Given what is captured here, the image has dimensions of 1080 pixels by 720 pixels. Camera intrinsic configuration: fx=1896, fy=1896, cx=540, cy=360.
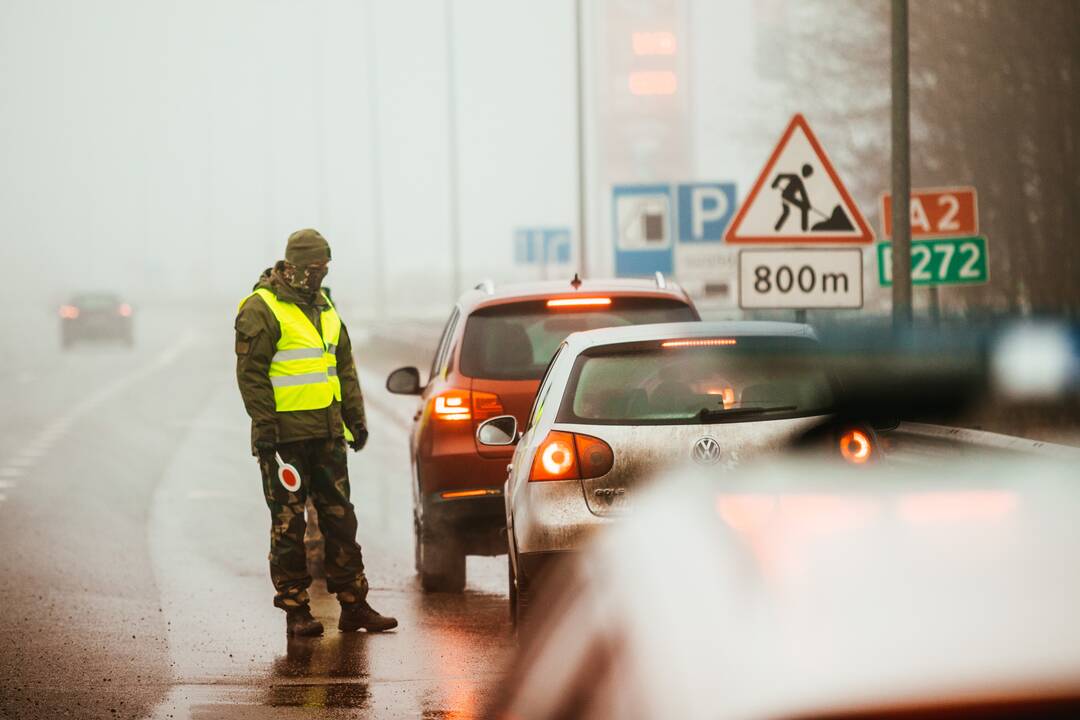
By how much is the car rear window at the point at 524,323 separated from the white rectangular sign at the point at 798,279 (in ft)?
14.0

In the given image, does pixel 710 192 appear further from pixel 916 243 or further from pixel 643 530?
pixel 643 530

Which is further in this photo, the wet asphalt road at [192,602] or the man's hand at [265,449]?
the man's hand at [265,449]

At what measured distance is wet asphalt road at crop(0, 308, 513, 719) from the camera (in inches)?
282

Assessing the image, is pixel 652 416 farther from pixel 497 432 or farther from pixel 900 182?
pixel 900 182

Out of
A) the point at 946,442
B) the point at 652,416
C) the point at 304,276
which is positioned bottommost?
the point at 946,442

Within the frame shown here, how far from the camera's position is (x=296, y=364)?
8.55 meters

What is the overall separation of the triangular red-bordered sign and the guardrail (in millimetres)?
1469

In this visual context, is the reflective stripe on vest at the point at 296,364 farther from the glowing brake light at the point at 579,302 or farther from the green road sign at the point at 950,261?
the green road sign at the point at 950,261

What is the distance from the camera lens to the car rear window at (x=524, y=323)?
9.56 metres

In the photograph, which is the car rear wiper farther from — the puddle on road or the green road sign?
the green road sign

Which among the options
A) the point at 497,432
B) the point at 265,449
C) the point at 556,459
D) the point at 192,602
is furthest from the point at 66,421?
the point at 556,459

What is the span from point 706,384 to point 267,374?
2.20 m

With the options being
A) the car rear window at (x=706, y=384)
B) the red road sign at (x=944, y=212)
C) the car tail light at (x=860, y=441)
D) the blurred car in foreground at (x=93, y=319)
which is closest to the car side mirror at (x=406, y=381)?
the car rear window at (x=706, y=384)

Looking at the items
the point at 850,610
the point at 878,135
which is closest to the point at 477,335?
the point at 850,610
